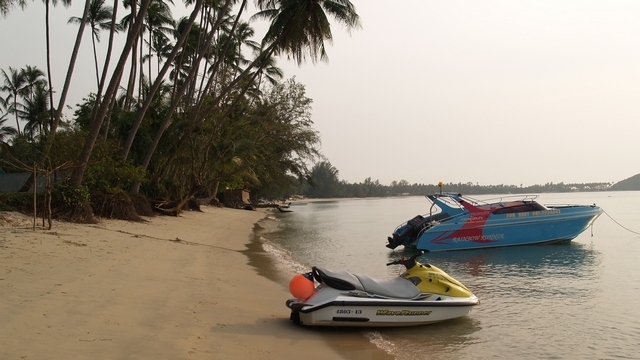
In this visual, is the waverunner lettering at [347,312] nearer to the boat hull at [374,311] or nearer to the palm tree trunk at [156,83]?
the boat hull at [374,311]

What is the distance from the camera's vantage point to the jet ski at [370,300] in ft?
22.1

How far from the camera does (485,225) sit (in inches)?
749

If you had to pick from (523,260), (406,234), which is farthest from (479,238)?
(523,260)

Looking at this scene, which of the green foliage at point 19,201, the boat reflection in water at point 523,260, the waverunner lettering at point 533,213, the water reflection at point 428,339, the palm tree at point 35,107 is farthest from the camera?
the palm tree at point 35,107

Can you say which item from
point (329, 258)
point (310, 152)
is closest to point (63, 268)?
point (329, 258)

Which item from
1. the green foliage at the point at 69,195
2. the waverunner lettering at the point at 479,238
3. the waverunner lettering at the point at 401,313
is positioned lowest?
the waverunner lettering at the point at 401,313

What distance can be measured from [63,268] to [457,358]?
6176 mm

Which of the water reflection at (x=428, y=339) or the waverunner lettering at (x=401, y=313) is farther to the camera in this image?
the waverunner lettering at (x=401, y=313)

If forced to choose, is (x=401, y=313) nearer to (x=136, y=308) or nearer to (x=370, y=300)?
(x=370, y=300)

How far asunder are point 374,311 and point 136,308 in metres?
3.18

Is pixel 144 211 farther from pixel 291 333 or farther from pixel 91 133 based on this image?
pixel 291 333

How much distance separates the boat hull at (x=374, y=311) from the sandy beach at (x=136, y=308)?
0.22 metres

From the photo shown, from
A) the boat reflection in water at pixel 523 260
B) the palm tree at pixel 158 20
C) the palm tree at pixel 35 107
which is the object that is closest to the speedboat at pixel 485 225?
the boat reflection in water at pixel 523 260

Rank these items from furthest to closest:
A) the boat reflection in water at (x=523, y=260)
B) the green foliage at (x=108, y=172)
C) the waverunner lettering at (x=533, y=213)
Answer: the waverunner lettering at (x=533, y=213) < the green foliage at (x=108, y=172) < the boat reflection in water at (x=523, y=260)
